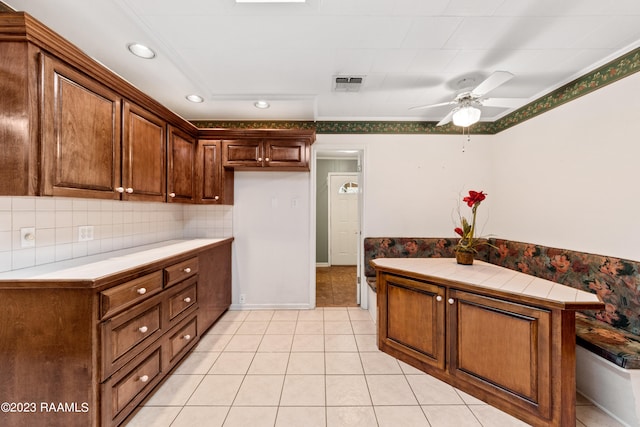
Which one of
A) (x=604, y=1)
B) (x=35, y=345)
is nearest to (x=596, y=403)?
(x=604, y=1)

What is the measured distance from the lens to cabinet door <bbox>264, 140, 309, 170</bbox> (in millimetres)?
2967

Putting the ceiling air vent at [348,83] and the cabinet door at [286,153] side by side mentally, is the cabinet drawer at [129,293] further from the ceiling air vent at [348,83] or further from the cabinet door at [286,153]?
the ceiling air vent at [348,83]

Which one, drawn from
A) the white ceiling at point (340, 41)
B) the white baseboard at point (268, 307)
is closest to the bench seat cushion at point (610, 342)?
the white ceiling at point (340, 41)

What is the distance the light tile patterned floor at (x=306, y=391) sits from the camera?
158 cm

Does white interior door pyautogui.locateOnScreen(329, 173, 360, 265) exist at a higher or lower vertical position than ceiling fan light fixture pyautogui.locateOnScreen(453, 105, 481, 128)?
lower

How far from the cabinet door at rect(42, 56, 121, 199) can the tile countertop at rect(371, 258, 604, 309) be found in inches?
86.5

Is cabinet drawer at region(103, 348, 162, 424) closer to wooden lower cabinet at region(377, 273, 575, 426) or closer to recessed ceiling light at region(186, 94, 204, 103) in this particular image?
wooden lower cabinet at region(377, 273, 575, 426)

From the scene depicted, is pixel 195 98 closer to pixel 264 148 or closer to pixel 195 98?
pixel 195 98

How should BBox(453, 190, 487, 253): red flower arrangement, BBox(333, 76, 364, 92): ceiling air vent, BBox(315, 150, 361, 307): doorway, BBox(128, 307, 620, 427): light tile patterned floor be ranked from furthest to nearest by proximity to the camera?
BBox(315, 150, 361, 307): doorway < BBox(333, 76, 364, 92): ceiling air vent < BBox(453, 190, 487, 253): red flower arrangement < BBox(128, 307, 620, 427): light tile patterned floor

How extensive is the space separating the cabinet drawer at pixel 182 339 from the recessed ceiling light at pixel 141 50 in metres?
2.15

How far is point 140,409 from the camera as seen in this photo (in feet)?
5.45

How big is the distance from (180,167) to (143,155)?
23.0 inches

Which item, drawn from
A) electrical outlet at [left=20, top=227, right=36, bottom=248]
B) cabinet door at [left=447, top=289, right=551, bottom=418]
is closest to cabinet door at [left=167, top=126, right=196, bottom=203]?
electrical outlet at [left=20, top=227, right=36, bottom=248]

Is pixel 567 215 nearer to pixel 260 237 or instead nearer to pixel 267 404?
pixel 267 404
